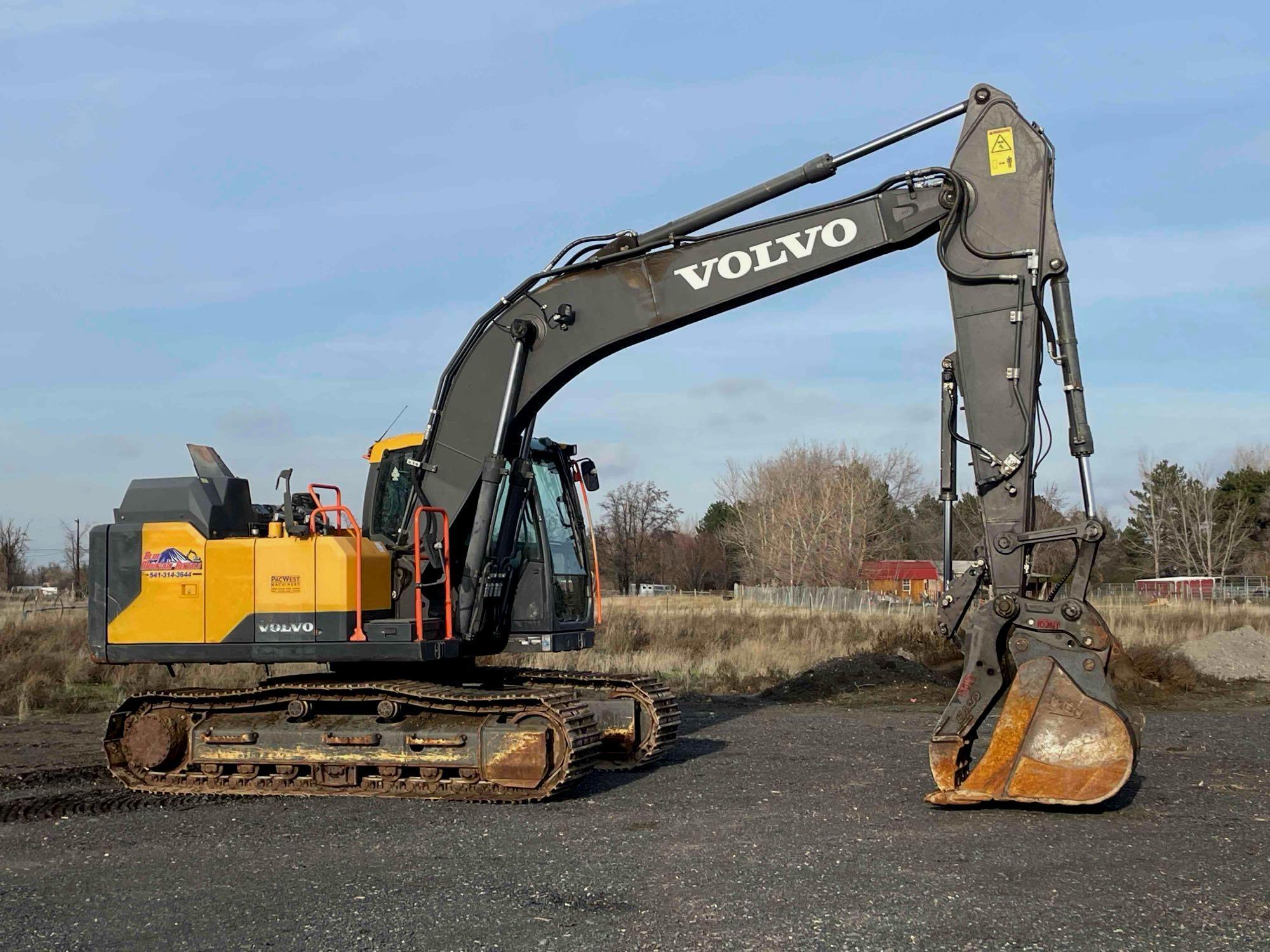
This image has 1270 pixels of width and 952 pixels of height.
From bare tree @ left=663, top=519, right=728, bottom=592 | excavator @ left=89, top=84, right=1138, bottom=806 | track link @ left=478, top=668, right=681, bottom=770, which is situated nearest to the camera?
excavator @ left=89, top=84, right=1138, bottom=806

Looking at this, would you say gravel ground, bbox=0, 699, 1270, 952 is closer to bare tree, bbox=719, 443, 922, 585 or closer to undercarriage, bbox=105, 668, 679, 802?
undercarriage, bbox=105, 668, 679, 802

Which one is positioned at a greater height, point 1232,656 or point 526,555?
point 526,555

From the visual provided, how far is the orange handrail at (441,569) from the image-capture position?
385 inches

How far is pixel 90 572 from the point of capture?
10.3 meters

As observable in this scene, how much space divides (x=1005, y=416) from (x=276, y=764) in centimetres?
622

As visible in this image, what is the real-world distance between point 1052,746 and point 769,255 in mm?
4086

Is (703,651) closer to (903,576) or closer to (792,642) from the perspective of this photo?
(792,642)

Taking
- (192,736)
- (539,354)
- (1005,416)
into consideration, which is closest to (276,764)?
(192,736)

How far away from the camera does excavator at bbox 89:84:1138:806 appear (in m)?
8.41

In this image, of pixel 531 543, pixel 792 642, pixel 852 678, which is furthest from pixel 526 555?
pixel 792 642

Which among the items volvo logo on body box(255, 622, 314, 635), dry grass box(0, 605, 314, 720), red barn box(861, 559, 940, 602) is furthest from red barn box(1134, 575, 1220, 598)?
volvo logo on body box(255, 622, 314, 635)

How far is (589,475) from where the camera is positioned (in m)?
11.7

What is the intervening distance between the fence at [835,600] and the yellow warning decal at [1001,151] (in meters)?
31.5

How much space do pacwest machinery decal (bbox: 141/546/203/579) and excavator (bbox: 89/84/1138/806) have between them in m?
0.02
